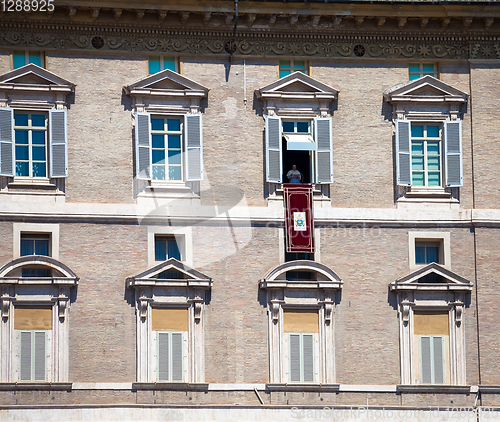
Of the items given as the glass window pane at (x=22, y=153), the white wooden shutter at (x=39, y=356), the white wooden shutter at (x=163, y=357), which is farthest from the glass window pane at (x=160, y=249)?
the glass window pane at (x=22, y=153)

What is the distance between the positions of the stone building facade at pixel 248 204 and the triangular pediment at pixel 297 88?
54 mm

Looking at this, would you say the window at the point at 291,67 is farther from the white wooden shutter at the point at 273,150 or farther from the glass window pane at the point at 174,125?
the glass window pane at the point at 174,125

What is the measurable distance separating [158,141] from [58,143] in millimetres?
3011

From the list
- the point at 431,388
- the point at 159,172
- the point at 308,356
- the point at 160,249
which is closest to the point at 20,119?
the point at 159,172

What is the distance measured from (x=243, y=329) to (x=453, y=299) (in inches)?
253

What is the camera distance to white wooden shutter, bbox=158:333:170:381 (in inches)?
1534

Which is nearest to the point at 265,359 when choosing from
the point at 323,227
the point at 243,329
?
the point at 243,329

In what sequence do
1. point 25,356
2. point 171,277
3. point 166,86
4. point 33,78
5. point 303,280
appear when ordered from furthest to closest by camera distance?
1. point 166,86
2. point 303,280
3. point 33,78
4. point 171,277
5. point 25,356

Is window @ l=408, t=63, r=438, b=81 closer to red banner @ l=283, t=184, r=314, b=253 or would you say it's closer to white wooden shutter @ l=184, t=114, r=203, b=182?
red banner @ l=283, t=184, r=314, b=253

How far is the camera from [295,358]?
3962cm

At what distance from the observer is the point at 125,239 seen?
39562 millimetres

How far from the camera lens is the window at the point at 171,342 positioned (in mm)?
39031

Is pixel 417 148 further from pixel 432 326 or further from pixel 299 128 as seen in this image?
pixel 432 326

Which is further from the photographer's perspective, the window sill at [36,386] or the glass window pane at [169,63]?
the glass window pane at [169,63]
